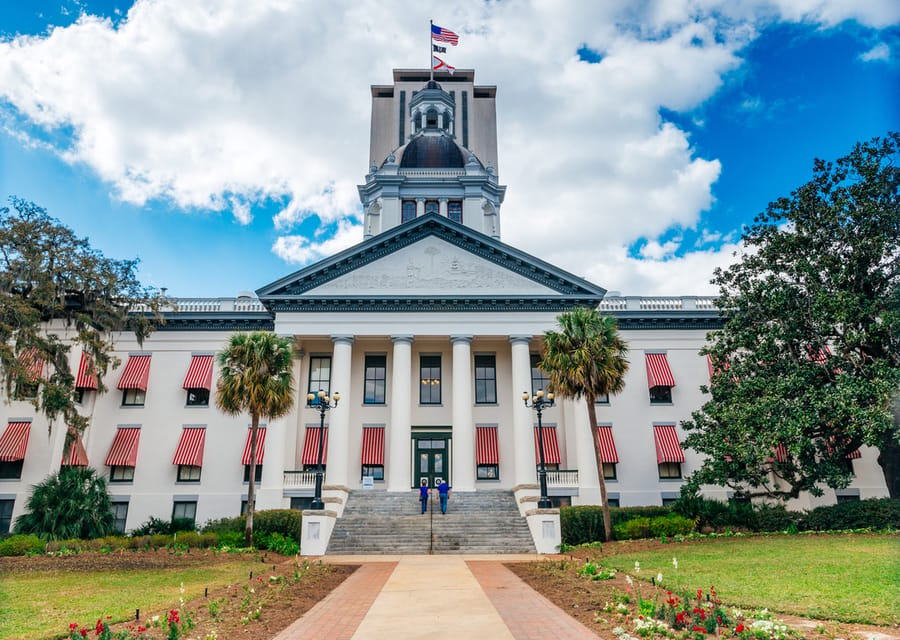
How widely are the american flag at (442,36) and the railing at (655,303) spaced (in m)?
24.9

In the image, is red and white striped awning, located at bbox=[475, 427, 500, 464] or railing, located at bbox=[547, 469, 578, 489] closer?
railing, located at bbox=[547, 469, 578, 489]

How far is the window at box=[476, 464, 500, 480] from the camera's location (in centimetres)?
3256

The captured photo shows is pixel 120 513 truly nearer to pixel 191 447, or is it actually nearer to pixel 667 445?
pixel 191 447

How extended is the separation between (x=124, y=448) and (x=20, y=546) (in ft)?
34.9

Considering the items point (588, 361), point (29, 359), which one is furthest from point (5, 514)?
point (588, 361)

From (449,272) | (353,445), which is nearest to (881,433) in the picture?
(449,272)

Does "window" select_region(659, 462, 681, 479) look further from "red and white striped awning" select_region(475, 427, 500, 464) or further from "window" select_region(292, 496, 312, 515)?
"window" select_region(292, 496, 312, 515)

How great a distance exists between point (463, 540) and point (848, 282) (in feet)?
56.5

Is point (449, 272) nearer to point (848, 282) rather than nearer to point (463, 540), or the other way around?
point (463, 540)

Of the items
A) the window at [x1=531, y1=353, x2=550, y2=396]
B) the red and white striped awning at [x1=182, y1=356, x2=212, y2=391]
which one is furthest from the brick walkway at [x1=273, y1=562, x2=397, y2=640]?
the red and white striped awning at [x1=182, y1=356, x2=212, y2=391]

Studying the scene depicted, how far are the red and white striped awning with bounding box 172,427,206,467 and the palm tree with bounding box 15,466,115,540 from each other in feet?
13.3

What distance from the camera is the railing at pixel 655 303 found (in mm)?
35406

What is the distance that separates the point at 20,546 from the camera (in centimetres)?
2169

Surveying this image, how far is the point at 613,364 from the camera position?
24.7 metres
